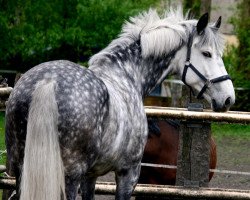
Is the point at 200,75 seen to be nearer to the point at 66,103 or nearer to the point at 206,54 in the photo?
the point at 206,54

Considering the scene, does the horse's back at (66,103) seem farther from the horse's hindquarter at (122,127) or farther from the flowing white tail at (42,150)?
the horse's hindquarter at (122,127)

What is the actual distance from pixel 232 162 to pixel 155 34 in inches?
256

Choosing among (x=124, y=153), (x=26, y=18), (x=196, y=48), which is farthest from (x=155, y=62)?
(x=26, y=18)

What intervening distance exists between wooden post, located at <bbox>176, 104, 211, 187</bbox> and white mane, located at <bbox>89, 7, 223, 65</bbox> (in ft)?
4.22

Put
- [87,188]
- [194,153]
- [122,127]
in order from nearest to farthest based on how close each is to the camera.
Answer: [122,127], [87,188], [194,153]

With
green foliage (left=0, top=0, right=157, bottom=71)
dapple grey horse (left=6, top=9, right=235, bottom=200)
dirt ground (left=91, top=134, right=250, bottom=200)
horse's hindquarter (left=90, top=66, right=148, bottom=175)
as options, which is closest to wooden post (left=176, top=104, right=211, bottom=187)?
dapple grey horse (left=6, top=9, right=235, bottom=200)

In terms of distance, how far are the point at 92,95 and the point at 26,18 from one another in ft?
51.8

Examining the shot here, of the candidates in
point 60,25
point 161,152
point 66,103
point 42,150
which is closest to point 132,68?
point 66,103

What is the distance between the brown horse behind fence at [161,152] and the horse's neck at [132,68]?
150cm

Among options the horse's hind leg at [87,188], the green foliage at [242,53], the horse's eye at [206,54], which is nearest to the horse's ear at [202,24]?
the horse's eye at [206,54]

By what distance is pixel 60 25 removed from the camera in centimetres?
2009

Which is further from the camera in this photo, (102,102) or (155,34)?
(155,34)

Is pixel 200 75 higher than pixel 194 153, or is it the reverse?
pixel 200 75

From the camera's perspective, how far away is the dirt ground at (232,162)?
1034cm
